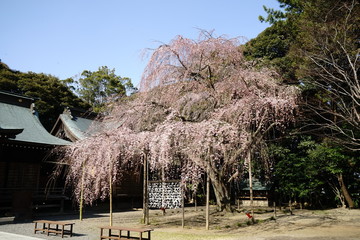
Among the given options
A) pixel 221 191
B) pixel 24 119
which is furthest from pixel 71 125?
pixel 221 191

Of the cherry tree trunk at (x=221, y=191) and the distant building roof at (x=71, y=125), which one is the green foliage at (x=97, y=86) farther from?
the cherry tree trunk at (x=221, y=191)

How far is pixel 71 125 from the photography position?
789 inches

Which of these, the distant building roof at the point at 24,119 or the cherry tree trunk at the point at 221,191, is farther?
the distant building roof at the point at 24,119

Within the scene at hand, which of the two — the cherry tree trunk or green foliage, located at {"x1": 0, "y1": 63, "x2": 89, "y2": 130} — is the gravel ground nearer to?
the cherry tree trunk

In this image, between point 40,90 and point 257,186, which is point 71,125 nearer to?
point 40,90

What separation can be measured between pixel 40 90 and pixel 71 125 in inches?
464

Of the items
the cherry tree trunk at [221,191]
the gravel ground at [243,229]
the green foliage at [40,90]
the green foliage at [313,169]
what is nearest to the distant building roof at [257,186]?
the green foliage at [313,169]

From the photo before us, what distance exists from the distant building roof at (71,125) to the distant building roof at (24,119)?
6.77 ft

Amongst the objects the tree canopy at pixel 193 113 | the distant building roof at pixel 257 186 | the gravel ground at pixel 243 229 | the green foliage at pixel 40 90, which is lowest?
the gravel ground at pixel 243 229

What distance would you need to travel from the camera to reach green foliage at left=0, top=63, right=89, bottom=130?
93.2ft

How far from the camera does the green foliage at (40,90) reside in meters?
28.4

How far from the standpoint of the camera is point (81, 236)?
29.6ft

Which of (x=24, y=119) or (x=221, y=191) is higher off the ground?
(x=24, y=119)

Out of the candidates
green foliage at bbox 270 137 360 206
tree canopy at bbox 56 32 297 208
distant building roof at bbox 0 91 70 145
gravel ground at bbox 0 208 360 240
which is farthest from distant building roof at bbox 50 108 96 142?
green foliage at bbox 270 137 360 206
